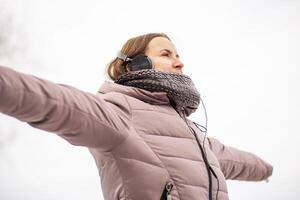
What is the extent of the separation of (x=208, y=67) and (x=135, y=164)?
1.69m

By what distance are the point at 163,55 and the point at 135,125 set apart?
16.4 inches

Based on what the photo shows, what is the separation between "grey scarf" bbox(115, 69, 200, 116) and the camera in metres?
1.15

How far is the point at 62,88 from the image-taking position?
0.82m

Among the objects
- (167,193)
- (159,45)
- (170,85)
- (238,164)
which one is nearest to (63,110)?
(167,193)

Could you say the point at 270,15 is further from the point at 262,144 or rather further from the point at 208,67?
the point at 262,144

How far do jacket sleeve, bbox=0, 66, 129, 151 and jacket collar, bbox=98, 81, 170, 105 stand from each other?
0.12m

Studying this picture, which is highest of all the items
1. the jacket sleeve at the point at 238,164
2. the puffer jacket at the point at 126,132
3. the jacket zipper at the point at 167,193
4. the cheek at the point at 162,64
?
the cheek at the point at 162,64

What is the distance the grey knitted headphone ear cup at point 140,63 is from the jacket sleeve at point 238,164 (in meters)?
0.34

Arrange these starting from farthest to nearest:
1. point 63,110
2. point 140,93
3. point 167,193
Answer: point 140,93 < point 167,193 < point 63,110

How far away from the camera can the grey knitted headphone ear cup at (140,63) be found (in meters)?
1.29

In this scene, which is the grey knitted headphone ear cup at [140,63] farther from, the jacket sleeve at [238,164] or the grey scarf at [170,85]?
the jacket sleeve at [238,164]

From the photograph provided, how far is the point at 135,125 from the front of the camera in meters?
1.00

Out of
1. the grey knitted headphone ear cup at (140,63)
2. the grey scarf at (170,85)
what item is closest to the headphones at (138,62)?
the grey knitted headphone ear cup at (140,63)

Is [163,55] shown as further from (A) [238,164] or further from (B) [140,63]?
(A) [238,164]
